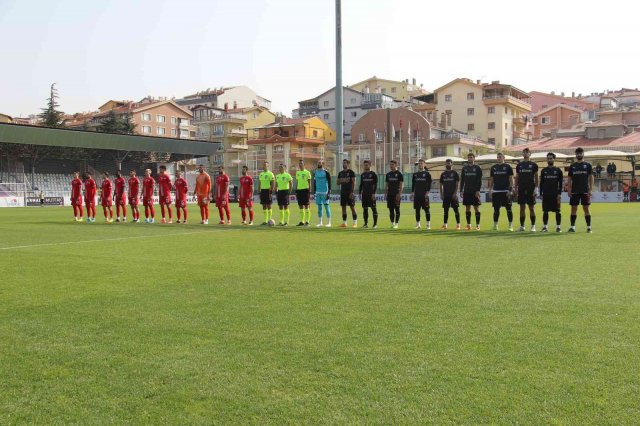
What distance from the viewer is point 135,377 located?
4.00 metres

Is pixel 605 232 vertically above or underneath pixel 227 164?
underneath

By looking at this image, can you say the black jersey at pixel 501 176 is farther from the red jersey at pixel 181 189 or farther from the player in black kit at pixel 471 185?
the red jersey at pixel 181 189

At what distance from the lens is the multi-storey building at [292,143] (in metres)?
80.4

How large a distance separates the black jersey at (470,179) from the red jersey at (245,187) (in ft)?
23.8

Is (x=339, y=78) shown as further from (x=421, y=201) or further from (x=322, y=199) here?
(x=421, y=201)

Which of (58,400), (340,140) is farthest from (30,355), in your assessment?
(340,140)

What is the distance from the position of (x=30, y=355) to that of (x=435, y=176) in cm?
5189

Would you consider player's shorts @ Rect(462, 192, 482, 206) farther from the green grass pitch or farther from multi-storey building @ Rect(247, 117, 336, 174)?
multi-storey building @ Rect(247, 117, 336, 174)

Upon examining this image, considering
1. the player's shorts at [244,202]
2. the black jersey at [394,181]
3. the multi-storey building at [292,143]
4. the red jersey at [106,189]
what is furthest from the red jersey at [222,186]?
the multi-storey building at [292,143]

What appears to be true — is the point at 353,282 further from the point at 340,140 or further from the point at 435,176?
the point at 435,176

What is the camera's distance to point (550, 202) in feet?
50.7

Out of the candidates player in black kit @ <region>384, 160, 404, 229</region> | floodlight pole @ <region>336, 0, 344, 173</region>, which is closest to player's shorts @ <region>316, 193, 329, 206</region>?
player in black kit @ <region>384, 160, 404, 229</region>

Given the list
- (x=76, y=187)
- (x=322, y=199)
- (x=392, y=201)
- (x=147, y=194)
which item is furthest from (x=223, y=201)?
(x=76, y=187)

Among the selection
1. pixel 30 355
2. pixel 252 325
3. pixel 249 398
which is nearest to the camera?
pixel 249 398
